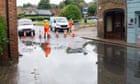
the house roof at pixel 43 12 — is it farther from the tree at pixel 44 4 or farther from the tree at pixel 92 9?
the tree at pixel 92 9

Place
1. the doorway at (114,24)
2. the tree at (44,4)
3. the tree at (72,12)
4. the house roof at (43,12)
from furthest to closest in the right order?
the tree at (44,4)
the house roof at (43,12)
the tree at (72,12)
the doorway at (114,24)

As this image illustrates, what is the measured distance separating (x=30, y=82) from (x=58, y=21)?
3508cm

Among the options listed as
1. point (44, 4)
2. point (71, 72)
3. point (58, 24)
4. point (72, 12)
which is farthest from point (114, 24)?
point (44, 4)

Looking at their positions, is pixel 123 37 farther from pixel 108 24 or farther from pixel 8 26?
pixel 8 26

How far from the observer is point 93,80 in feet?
34.2

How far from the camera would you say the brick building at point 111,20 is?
1102 inches

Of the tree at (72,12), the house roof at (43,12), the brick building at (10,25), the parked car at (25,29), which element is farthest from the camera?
the house roof at (43,12)

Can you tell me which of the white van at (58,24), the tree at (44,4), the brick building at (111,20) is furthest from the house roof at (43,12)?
the brick building at (111,20)

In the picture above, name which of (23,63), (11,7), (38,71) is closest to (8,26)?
(11,7)

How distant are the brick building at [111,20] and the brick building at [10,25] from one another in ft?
47.5

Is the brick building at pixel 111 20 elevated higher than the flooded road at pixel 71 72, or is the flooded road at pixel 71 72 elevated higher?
the brick building at pixel 111 20

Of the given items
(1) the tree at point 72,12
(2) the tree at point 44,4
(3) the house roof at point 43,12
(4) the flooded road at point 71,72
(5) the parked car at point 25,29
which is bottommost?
(4) the flooded road at point 71,72

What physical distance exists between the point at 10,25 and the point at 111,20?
17.5 m

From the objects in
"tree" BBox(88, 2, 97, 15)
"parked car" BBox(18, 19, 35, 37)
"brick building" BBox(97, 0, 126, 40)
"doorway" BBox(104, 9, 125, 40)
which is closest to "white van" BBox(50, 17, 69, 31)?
"parked car" BBox(18, 19, 35, 37)
